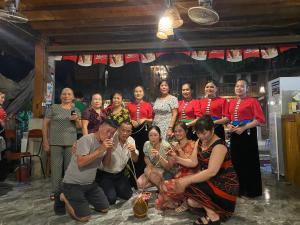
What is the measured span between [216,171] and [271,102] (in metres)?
3.34

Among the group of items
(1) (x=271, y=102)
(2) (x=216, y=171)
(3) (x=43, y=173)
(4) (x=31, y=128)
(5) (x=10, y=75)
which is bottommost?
(3) (x=43, y=173)

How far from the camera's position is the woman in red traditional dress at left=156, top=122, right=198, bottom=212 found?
300cm

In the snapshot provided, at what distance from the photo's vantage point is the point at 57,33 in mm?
5207

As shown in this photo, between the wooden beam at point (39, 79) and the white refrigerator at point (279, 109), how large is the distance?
4595 millimetres

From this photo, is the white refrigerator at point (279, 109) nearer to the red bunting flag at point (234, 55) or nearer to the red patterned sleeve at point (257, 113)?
the red bunting flag at point (234, 55)

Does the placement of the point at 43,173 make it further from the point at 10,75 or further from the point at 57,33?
the point at 10,75

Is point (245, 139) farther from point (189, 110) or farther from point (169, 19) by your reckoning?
point (169, 19)

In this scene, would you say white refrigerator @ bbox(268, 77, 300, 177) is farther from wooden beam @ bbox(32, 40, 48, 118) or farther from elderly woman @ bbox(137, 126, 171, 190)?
Answer: wooden beam @ bbox(32, 40, 48, 118)

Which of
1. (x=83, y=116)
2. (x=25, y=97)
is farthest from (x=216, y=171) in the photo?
(x=25, y=97)

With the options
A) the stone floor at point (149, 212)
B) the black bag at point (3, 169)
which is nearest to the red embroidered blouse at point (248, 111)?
the stone floor at point (149, 212)

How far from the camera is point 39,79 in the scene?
214 inches

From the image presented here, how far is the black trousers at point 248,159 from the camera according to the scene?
140 inches

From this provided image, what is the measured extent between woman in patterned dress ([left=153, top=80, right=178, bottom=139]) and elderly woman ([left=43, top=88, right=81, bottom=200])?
3.92 ft

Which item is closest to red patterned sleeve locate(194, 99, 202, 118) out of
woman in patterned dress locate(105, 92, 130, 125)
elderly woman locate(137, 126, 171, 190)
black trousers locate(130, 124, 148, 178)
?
elderly woman locate(137, 126, 171, 190)
